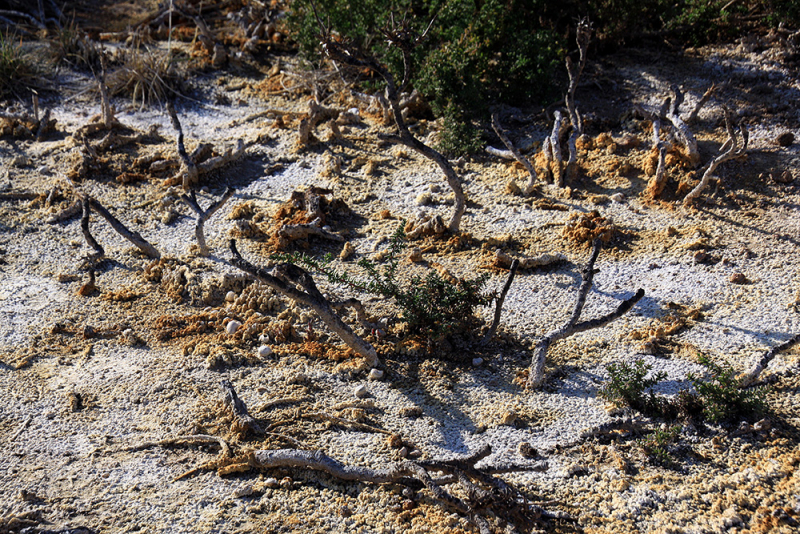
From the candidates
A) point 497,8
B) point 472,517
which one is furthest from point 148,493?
point 497,8

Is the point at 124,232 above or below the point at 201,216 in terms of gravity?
below

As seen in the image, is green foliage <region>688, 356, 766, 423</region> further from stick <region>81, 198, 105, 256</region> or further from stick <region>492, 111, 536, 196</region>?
stick <region>81, 198, 105, 256</region>

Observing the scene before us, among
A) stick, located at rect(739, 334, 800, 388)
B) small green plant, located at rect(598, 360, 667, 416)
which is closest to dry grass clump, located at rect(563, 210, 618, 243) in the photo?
small green plant, located at rect(598, 360, 667, 416)

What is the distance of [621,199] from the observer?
5680 millimetres

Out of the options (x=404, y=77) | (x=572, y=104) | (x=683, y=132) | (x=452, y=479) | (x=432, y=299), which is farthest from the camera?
(x=572, y=104)

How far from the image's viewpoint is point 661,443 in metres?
3.67

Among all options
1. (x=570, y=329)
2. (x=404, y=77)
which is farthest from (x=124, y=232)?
(x=570, y=329)

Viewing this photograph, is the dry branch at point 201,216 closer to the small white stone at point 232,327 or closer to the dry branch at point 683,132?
the small white stone at point 232,327

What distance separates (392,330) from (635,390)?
5.35 ft

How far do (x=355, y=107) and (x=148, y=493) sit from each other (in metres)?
4.99

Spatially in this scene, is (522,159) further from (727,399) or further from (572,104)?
(727,399)

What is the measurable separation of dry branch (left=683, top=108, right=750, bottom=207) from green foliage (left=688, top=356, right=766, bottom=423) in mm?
1955

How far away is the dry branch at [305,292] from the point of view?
13.0 feet

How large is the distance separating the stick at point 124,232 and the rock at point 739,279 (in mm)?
4413
